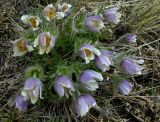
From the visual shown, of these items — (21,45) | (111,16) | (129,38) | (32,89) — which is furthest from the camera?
(129,38)

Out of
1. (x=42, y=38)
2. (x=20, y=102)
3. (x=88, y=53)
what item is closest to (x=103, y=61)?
(x=88, y=53)

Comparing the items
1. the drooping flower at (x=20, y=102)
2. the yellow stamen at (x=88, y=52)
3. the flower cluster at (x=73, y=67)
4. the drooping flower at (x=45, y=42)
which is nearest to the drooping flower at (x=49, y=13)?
the flower cluster at (x=73, y=67)

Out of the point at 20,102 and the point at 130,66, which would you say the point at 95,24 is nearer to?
the point at 130,66

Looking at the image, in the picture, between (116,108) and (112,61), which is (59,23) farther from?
(116,108)

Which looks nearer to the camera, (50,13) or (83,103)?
(83,103)

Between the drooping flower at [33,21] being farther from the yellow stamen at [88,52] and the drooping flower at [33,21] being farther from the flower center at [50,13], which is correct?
the yellow stamen at [88,52]

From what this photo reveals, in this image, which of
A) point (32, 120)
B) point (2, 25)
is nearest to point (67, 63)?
point (32, 120)

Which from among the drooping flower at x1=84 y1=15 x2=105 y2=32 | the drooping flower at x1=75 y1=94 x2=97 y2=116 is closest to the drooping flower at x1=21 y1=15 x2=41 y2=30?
the drooping flower at x1=84 y1=15 x2=105 y2=32
